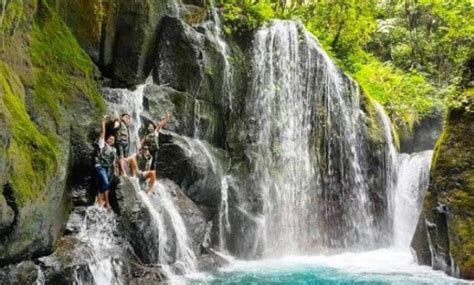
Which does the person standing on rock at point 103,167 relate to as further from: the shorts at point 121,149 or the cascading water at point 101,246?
the shorts at point 121,149

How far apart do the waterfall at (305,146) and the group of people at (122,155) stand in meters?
4.08

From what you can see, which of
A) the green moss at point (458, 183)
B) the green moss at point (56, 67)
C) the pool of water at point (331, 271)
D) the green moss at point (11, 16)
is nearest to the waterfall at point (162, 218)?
the pool of water at point (331, 271)

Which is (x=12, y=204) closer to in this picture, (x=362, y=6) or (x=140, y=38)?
(x=140, y=38)

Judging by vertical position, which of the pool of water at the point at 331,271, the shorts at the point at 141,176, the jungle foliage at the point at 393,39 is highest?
the jungle foliage at the point at 393,39

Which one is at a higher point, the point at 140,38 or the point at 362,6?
the point at 362,6

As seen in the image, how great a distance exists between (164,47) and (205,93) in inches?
68.7

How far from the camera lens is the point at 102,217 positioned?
969 centimetres

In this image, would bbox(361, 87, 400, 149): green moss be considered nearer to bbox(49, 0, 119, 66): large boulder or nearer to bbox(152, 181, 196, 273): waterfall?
bbox(152, 181, 196, 273): waterfall

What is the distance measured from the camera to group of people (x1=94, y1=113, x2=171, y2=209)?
9.92 m

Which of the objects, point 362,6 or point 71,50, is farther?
point 362,6

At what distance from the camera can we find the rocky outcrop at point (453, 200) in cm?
1010

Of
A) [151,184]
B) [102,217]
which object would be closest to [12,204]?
[102,217]

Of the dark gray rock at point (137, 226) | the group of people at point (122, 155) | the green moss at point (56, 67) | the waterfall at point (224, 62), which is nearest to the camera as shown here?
the green moss at point (56, 67)

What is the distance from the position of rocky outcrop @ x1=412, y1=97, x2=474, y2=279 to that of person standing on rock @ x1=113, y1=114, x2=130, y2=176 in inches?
272
